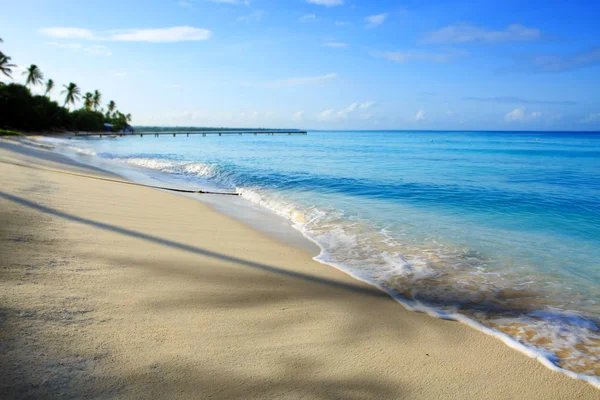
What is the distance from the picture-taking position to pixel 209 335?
2707 millimetres

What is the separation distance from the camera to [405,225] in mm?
8375

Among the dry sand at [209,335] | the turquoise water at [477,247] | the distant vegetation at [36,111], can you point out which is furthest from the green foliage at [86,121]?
the dry sand at [209,335]

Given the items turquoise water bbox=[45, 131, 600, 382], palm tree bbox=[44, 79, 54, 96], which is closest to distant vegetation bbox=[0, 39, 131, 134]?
palm tree bbox=[44, 79, 54, 96]

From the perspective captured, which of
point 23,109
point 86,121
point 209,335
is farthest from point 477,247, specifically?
point 86,121

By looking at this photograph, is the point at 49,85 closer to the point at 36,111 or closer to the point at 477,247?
the point at 36,111

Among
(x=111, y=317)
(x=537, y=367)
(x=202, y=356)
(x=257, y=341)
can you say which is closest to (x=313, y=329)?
(x=257, y=341)

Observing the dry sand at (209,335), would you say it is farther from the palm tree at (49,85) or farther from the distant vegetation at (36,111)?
the palm tree at (49,85)

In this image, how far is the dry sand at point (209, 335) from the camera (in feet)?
7.06

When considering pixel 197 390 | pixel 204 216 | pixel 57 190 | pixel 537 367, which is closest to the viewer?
pixel 197 390

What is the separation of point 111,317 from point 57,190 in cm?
616

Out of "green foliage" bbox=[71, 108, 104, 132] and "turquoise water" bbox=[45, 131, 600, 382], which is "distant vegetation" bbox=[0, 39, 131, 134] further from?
"turquoise water" bbox=[45, 131, 600, 382]

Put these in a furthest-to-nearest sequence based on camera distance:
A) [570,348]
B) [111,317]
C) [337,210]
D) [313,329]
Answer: [337,210] → [570,348] → [313,329] → [111,317]

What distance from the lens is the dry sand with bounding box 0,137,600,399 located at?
2.15 meters

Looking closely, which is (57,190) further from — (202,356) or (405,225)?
(405,225)
